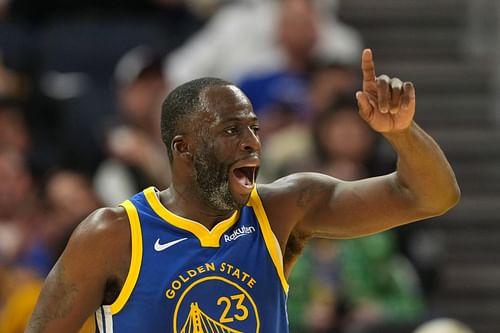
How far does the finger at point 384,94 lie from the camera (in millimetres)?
4031

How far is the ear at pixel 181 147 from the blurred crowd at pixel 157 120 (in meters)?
2.86

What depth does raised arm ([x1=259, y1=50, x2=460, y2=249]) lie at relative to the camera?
4.05m

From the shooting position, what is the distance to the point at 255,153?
160 inches

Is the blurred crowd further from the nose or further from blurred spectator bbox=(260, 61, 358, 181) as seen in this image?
the nose

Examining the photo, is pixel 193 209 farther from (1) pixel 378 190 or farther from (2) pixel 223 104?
(1) pixel 378 190

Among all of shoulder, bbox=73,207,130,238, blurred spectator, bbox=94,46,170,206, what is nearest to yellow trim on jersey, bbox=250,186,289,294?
shoulder, bbox=73,207,130,238

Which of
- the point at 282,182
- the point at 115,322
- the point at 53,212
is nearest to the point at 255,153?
the point at 282,182

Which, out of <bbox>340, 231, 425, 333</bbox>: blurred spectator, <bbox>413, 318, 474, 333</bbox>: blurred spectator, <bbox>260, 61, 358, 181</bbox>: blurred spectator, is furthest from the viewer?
<bbox>260, 61, 358, 181</bbox>: blurred spectator

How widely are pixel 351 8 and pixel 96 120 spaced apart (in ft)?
8.46

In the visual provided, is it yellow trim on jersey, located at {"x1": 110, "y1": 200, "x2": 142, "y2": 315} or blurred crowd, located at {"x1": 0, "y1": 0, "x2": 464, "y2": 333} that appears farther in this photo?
blurred crowd, located at {"x1": 0, "y1": 0, "x2": 464, "y2": 333}

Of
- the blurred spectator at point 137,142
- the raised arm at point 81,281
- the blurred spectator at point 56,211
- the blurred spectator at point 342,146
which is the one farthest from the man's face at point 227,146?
the blurred spectator at point 137,142

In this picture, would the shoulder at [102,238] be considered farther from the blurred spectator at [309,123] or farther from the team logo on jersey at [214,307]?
the blurred spectator at [309,123]

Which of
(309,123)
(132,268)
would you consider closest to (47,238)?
(309,123)

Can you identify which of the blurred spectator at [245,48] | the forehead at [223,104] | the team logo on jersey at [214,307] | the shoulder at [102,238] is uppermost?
the blurred spectator at [245,48]
